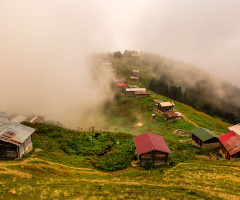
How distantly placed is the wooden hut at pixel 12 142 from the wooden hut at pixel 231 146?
42561 millimetres

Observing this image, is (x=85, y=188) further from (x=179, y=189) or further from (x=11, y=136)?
(x=11, y=136)

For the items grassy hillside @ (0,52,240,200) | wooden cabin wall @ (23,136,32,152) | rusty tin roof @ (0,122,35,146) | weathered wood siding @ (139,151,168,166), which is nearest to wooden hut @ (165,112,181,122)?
grassy hillside @ (0,52,240,200)

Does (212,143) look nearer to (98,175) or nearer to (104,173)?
(104,173)

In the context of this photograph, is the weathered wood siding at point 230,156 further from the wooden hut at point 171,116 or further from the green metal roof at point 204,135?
the wooden hut at point 171,116

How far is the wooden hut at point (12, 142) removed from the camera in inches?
1275

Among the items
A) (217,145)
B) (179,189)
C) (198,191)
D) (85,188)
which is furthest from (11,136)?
(217,145)

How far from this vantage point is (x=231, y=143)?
43.3 meters

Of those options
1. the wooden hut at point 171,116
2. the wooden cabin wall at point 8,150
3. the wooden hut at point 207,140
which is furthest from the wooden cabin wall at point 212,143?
the wooden cabin wall at point 8,150

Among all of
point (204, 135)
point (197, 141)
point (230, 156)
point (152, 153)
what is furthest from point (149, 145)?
point (197, 141)

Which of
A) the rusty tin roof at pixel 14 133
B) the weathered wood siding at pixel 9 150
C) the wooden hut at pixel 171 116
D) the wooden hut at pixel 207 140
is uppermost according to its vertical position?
the rusty tin roof at pixel 14 133

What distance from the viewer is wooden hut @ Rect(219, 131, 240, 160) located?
4084 centimetres

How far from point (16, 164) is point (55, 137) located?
1899 cm

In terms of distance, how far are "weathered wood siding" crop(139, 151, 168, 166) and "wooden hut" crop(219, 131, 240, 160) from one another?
16.4 meters

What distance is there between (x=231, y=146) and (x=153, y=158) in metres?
20.0
